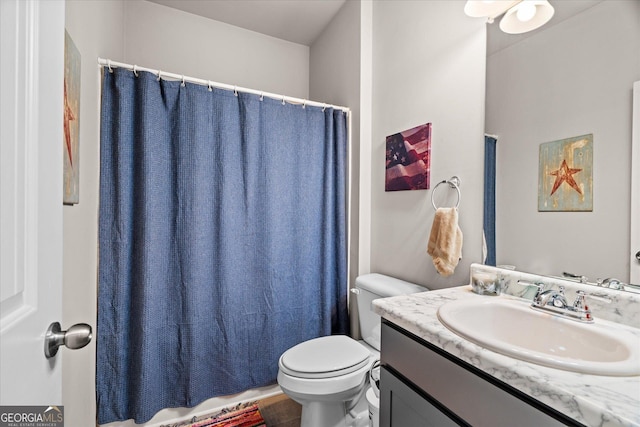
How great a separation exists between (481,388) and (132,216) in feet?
5.32

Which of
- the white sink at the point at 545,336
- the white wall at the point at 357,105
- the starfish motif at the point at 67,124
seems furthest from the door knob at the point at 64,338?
the white wall at the point at 357,105

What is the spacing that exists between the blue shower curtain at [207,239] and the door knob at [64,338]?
1.02 metres

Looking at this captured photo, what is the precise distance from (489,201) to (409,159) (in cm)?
50

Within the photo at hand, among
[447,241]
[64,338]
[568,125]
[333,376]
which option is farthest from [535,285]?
[64,338]

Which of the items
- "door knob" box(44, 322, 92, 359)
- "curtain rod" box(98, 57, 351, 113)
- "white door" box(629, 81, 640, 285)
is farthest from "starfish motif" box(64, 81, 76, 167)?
"white door" box(629, 81, 640, 285)

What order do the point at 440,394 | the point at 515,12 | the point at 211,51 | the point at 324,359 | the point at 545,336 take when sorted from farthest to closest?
the point at 211,51
the point at 324,359
the point at 515,12
the point at 545,336
the point at 440,394

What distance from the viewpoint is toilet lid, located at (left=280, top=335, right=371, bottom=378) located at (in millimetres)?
1267

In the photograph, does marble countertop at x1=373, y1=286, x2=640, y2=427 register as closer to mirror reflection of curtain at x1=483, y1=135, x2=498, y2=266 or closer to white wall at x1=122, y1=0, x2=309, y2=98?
mirror reflection of curtain at x1=483, y1=135, x2=498, y2=266

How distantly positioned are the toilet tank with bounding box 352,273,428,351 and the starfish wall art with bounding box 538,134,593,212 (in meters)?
0.69

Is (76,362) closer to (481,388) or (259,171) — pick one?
(259,171)

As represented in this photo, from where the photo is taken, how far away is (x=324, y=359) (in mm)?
1351

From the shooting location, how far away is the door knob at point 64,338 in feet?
1.59

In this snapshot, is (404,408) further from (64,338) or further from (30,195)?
(30,195)

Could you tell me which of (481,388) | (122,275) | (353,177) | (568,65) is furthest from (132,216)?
(568,65)
